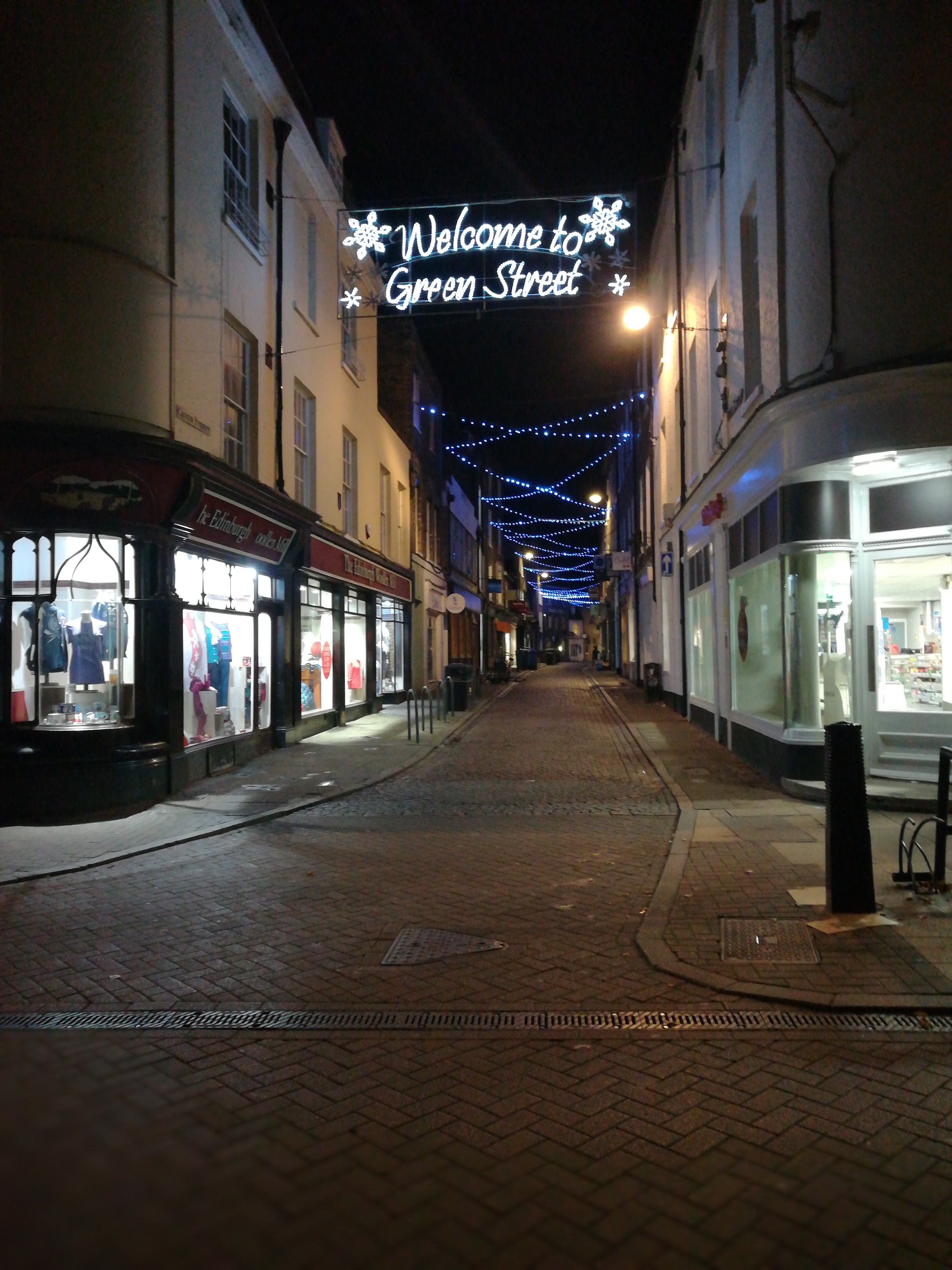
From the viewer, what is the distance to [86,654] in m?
10.7

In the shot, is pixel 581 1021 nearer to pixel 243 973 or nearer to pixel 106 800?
pixel 243 973

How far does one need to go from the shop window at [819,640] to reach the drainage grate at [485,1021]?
659 centimetres

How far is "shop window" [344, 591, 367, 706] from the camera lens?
21.3 metres

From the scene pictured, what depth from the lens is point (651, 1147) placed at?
3.49m

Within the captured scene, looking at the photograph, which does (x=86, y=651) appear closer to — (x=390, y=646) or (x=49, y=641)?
(x=49, y=641)

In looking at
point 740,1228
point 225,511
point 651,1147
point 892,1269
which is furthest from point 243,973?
point 225,511

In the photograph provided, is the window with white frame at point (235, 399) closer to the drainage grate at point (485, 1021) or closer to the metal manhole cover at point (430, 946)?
the metal manhole cover at point (430, 946)

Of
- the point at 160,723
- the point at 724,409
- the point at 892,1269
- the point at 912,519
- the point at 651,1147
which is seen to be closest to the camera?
the point at 892,1269

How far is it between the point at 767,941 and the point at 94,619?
8.27m

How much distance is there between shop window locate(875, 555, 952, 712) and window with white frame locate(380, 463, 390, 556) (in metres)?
15.6

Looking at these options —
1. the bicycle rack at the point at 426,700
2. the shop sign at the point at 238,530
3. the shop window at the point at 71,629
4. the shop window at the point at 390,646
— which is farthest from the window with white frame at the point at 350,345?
the shop window at the point at 71,629

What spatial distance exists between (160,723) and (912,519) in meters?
9.27

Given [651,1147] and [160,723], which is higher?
[160,723]

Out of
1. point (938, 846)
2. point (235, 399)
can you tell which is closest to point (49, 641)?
point (235, 399)
